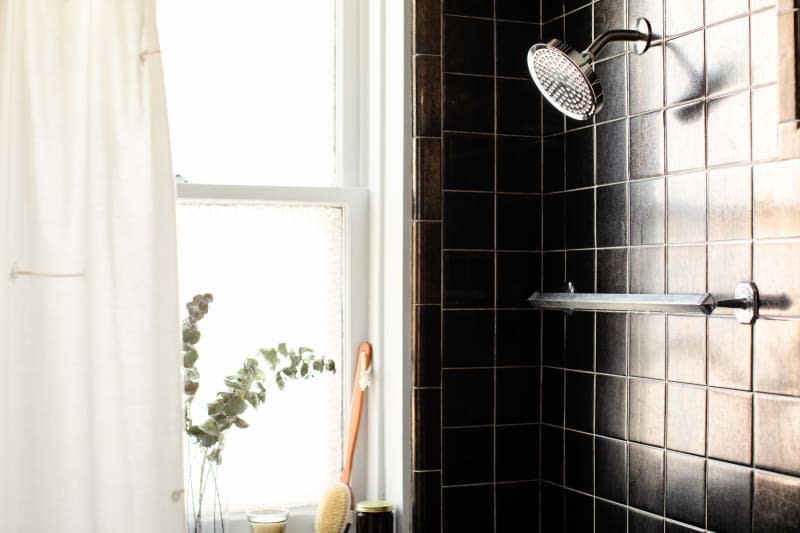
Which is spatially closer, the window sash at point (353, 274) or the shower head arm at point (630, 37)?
the shower head arm at point (630, 37)

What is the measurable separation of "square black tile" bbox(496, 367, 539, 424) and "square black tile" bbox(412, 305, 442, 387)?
13 cm

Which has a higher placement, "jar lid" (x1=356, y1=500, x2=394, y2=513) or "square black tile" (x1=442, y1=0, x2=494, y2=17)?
"square black tile" (x1=442, y1=0, x2=494, y2=17)

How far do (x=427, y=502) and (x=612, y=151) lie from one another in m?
0.71

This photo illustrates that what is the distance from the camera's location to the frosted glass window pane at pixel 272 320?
1.73 m

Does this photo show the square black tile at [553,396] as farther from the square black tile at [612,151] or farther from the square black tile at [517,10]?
the square black tile at [517,10]

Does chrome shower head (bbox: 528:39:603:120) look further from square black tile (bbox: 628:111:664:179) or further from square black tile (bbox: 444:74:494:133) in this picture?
square black tile (bbox: 444:74:494:133)

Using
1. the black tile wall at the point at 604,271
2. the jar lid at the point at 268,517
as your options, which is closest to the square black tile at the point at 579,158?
the black tile wall at the point at 604,271

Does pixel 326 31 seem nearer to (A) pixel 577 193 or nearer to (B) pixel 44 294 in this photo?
(A) pixel 577 193

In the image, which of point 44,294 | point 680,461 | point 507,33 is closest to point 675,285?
point 680,461

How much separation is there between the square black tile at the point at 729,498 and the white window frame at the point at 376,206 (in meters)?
0.57

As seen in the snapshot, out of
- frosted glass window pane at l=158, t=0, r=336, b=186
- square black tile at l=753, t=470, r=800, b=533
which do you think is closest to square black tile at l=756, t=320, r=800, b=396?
square black tile at l=753, t=470, r=800, b=533

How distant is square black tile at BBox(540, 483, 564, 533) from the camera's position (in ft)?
5.49

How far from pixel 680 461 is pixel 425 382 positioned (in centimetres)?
48

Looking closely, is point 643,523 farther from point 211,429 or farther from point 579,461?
point 211,429
